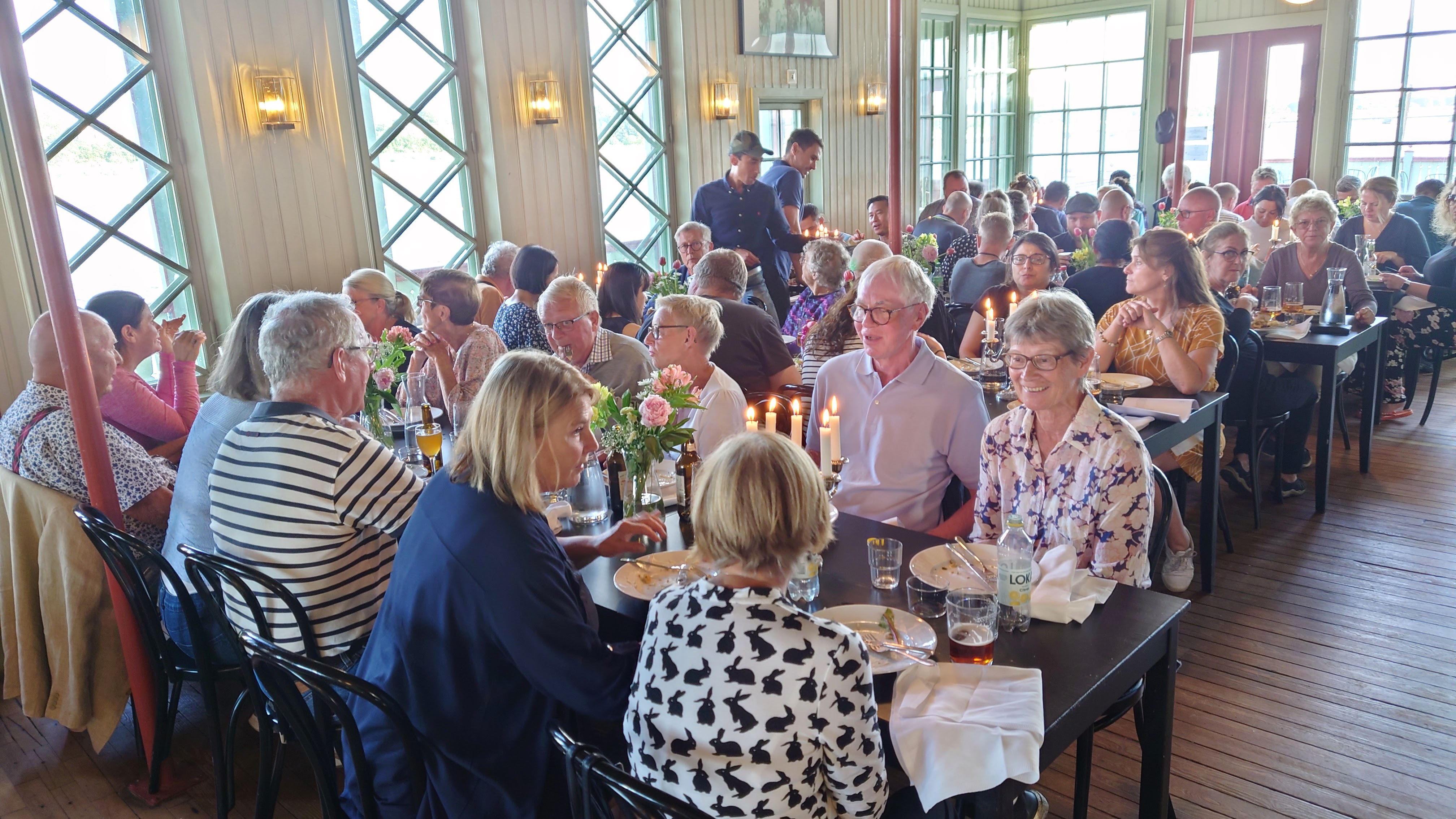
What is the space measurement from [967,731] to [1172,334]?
278cm

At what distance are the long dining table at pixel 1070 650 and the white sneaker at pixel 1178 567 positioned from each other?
1639 mm

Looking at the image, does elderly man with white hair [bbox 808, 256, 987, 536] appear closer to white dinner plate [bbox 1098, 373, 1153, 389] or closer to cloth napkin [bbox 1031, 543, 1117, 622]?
cloth napkin [bbox 1031, 543, 1117, 622]

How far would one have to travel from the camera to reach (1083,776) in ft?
7.41

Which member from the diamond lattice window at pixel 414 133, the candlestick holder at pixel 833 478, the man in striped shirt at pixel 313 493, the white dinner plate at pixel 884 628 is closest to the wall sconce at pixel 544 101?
the diamond lattice window at pixel 414 133

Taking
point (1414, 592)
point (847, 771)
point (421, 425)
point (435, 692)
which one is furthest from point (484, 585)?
point (1414, 592)

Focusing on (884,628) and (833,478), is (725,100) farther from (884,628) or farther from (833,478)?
(884,628)

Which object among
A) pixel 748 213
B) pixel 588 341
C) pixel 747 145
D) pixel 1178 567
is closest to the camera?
pixel 1178 567

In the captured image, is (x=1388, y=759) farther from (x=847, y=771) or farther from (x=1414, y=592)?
(x=847, y=771)

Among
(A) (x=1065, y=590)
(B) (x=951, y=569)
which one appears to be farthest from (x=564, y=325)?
(A) (x=1065, y=590)

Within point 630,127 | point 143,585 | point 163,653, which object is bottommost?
point 163,653

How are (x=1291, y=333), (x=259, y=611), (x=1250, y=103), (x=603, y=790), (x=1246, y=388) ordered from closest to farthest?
(x=603, y=790), (x=259, y=611), (x=1246, y=388), (x=1291, y=333), (x=1250, y=103)

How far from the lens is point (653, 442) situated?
2502 millimetres

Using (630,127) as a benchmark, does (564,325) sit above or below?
below

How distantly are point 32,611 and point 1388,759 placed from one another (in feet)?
13.3
